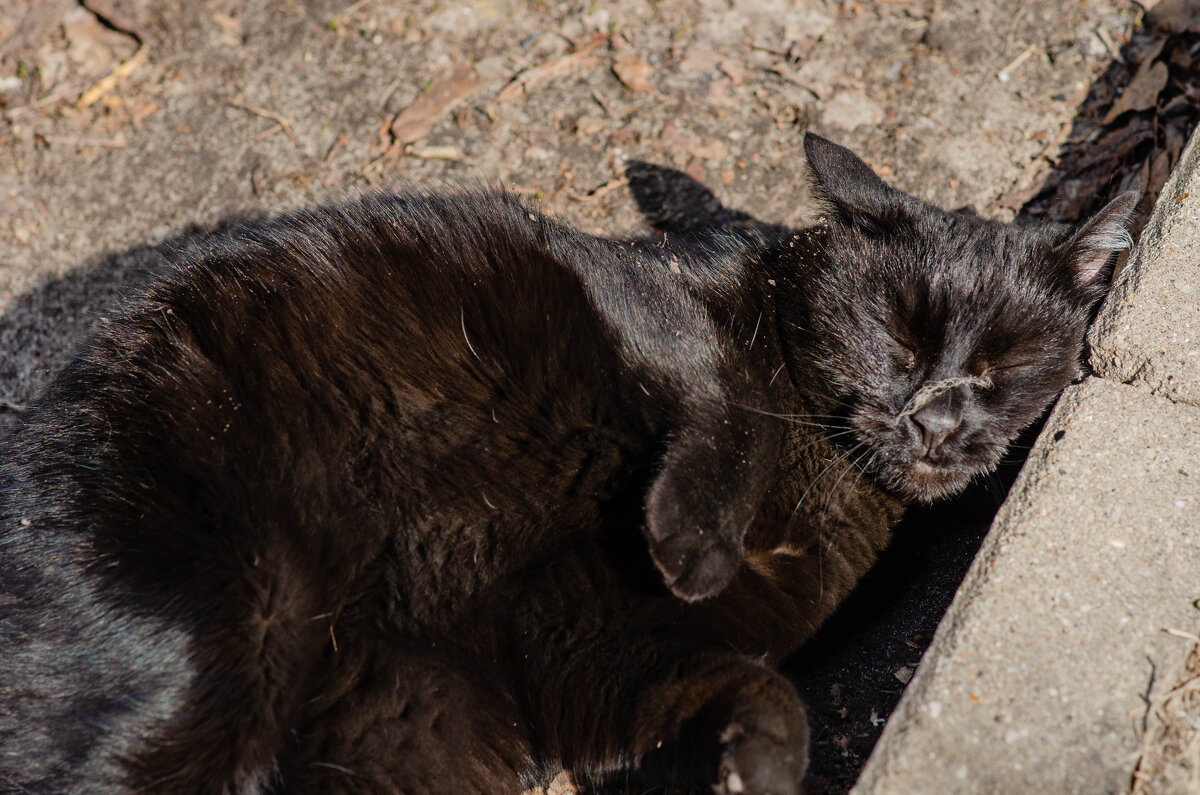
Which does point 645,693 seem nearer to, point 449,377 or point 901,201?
point 449,377

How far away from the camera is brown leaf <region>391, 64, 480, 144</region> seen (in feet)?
12.6

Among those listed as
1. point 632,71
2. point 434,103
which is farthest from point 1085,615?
point 434,103

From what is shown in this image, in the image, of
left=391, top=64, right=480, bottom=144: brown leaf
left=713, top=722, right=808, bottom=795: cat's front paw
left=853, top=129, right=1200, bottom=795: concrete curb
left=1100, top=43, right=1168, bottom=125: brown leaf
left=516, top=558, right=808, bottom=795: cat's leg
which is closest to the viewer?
left=853, top=129, right=1200, bottom=795: concrete curb

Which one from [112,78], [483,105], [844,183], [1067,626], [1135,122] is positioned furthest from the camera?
[112,78]

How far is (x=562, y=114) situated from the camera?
3.88 m

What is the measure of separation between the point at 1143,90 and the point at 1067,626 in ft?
8.08

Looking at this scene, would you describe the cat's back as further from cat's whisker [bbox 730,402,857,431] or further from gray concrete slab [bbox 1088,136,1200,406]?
gray concrete slab [bbox 1088,136,1200,406]

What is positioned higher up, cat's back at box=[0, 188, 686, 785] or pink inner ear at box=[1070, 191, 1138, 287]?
cat's back at box=[0, 188, 686, 785]

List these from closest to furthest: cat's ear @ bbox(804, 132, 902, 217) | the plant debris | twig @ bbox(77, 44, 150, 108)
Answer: cat's ear @ bbox(804, 132, 902, 217) → the plant debris → twig @ bbox(77, 44, 150, 108)

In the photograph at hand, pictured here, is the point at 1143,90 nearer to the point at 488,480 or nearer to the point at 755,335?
the point at 755,335

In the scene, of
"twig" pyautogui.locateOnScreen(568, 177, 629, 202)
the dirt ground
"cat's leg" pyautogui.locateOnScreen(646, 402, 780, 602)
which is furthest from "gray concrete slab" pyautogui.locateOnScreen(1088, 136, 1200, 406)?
"twig" pyautogui.locateOnScreen(568, 177, 629, 202)

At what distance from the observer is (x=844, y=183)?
270 centimetres

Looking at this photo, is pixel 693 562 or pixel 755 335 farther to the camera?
pixel 755 335

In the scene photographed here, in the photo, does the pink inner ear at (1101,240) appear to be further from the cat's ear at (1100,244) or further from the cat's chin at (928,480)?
the cat's chin at (928,480)
